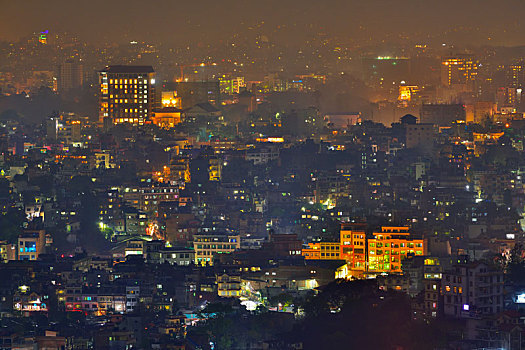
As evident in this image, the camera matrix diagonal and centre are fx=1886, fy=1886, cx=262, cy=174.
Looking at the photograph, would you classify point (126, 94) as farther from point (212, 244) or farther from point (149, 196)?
point (212, 244)

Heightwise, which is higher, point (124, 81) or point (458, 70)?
point (124, 81)

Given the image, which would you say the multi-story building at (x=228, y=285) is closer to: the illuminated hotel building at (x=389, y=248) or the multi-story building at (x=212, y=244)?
the illuminated hotel building at (x=389, y=248)

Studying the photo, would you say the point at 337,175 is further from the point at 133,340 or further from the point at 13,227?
the point at 133,340

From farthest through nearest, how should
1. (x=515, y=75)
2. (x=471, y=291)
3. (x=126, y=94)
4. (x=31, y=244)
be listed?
(x=515, y=75), (x=126, y=94), (x=31, y=244), (x=471, y=291)

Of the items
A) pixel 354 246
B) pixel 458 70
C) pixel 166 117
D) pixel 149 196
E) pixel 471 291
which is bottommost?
pixel 458 70

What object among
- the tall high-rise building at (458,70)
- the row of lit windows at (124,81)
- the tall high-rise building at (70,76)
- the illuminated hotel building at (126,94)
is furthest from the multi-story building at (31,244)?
the tall high-rise building at (458,70)

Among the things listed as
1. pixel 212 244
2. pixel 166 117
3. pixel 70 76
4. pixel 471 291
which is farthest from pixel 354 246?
pixel 70 76

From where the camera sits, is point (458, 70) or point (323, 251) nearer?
point (323, 251)

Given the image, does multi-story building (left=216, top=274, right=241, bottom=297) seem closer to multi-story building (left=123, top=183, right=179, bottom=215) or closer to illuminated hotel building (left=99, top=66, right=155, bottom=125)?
multi-story building (left=123, top=183, right=179, bottom=215)
